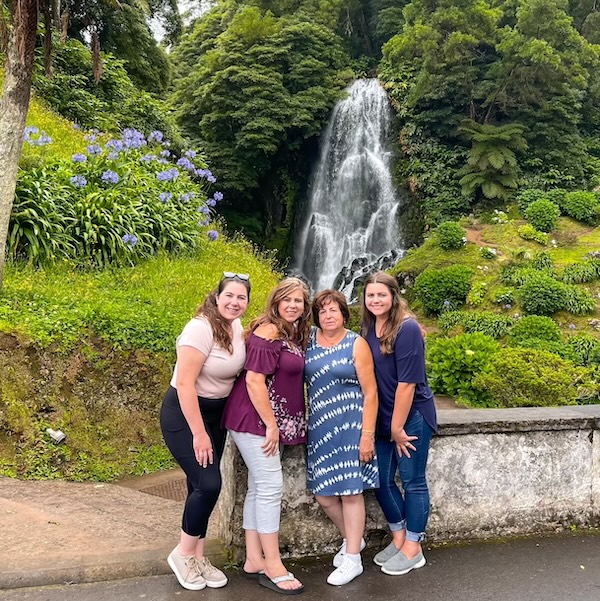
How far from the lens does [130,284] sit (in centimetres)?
674

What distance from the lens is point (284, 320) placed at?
9.64ft

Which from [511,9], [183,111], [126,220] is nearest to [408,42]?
[511,9]

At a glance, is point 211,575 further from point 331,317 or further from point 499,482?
point 499,482

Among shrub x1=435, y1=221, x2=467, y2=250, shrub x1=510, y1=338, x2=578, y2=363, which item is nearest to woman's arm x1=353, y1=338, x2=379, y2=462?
shrub x1=510, y1=338, x2=578, y2=363

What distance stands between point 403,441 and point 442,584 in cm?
70

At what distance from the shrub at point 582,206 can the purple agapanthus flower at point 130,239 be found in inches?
538

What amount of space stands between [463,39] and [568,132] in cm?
512

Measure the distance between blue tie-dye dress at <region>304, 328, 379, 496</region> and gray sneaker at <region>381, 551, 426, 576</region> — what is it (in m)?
0.43

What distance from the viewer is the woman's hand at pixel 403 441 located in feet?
9.79

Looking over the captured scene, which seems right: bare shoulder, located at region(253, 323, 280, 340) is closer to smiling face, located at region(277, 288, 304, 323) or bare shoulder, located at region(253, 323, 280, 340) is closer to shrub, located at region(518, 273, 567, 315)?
smiling face, located at region(277, 288, 304, 323)

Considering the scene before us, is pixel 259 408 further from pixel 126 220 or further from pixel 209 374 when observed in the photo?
pixel 126 220

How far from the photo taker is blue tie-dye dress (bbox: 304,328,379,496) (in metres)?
2.93

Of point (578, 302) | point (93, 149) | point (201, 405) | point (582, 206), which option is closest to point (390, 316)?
point (201, 405)

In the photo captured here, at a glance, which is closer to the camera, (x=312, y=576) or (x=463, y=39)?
(x=312, y=576)
